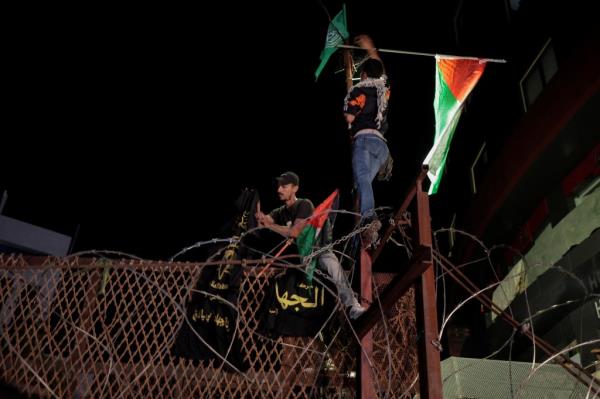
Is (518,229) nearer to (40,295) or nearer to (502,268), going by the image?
(502,268)

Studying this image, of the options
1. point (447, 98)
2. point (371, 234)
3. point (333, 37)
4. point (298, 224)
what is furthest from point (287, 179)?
point (333, 37)

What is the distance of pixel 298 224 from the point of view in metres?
4.37

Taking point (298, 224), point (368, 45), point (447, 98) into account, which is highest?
point (368, 45)

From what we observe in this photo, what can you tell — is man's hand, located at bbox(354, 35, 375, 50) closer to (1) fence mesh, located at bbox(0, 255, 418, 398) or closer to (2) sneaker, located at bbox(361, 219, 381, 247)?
(2) sneaker, located at bbox(361, 219, 381, 247)

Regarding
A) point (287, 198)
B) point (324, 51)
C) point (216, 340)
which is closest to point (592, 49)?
point (324, 51)

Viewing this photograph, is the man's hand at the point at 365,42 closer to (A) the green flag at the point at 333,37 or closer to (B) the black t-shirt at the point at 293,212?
(A) the green flag at the point at 333,37

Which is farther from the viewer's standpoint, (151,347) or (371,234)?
(151,347)

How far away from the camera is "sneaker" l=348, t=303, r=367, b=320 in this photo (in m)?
3.76

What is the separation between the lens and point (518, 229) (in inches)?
506

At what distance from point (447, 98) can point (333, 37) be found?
7.94 feet

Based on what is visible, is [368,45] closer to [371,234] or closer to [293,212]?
[293,212]

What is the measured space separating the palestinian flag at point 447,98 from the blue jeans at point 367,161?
1.77 feet

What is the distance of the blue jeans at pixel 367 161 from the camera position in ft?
14.2

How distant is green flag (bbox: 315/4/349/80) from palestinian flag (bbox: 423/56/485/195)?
1725 millimetres
